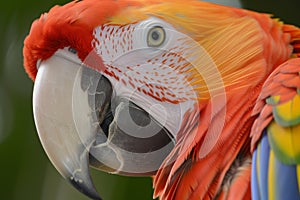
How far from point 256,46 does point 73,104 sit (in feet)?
1.20

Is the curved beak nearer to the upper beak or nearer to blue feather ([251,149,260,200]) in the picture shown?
the upper beak

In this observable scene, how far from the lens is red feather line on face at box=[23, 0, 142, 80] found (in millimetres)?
1129

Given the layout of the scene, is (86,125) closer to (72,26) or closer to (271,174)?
(72,26)

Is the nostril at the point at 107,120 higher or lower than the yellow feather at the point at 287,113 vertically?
lower

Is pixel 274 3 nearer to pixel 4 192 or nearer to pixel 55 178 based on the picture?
pixel 55 178

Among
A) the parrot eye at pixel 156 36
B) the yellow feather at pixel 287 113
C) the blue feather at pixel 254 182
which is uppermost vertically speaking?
the parrot eye at pixel 156 36

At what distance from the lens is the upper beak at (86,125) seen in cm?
113

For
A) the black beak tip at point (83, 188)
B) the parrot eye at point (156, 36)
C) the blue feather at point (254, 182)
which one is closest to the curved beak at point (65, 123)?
the black beak tip at point (83, 188)

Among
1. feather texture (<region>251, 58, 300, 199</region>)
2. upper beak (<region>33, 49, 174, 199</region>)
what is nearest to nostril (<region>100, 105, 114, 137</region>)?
upper beak (<region>33, 49, 174, 199</region>)

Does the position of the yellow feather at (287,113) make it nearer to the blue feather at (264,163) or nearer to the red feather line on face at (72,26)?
the blue feather at (264,163)

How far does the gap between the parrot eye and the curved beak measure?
145 mm

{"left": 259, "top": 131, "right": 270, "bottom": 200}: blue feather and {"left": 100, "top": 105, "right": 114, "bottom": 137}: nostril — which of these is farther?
{"left": 100, "top": 105, "right": 114, "bottom": 137}: nostril

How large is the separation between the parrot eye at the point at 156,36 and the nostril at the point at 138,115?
0.12 metres

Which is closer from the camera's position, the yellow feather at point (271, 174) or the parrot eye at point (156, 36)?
the yellow feather at point (271, 174)
